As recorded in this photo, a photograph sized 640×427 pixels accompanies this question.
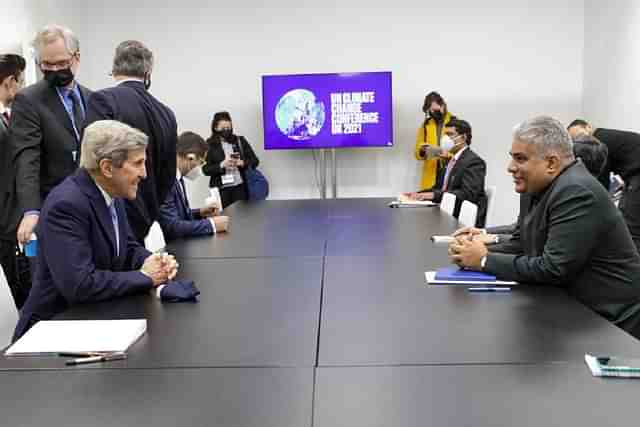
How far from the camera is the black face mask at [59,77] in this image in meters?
2.99

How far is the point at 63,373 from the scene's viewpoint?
5.01 ft

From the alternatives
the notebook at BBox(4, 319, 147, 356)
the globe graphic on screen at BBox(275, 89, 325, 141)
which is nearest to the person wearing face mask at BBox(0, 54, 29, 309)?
the notebook at BBox(4, 319, 147, 356)

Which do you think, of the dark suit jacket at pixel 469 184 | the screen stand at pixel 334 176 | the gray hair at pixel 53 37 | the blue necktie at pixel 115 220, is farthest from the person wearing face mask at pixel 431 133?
the blue necktie at pixel 115 220

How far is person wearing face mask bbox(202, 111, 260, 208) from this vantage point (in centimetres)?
652

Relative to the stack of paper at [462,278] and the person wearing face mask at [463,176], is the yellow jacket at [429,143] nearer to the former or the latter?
the person wearing face mask at [463,176]

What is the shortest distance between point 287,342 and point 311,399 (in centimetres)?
36

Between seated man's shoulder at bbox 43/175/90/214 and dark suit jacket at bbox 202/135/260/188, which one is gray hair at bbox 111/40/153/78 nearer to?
seated man's shoulder at bbox 43/175/90/214

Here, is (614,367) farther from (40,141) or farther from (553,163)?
(40,141)

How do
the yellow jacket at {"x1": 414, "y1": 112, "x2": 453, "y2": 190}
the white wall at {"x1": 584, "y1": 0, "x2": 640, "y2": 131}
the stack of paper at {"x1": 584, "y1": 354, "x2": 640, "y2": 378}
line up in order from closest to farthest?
the stack of paper at {"x1": 584, "y1": 354, "x2": 640, "y2": 378}, the white wall at {"x1": 584, "y1": 0, "x2": 640, "y2": 131}, the yellow jacket at {"x1": 414, "y1": 112, "x2": 453, "y2": 190}

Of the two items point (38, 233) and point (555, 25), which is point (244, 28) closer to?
point (555, 25)

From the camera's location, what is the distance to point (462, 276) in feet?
7.50

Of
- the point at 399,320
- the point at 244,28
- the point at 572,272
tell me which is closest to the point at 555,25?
the point at 244,28

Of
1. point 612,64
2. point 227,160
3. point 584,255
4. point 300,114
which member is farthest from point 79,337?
point 612,64

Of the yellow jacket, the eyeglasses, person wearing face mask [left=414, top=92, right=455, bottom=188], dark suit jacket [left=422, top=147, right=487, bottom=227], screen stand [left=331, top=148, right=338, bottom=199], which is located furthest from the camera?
screen stand [left=331, top=148, right=338, bottom=199]
